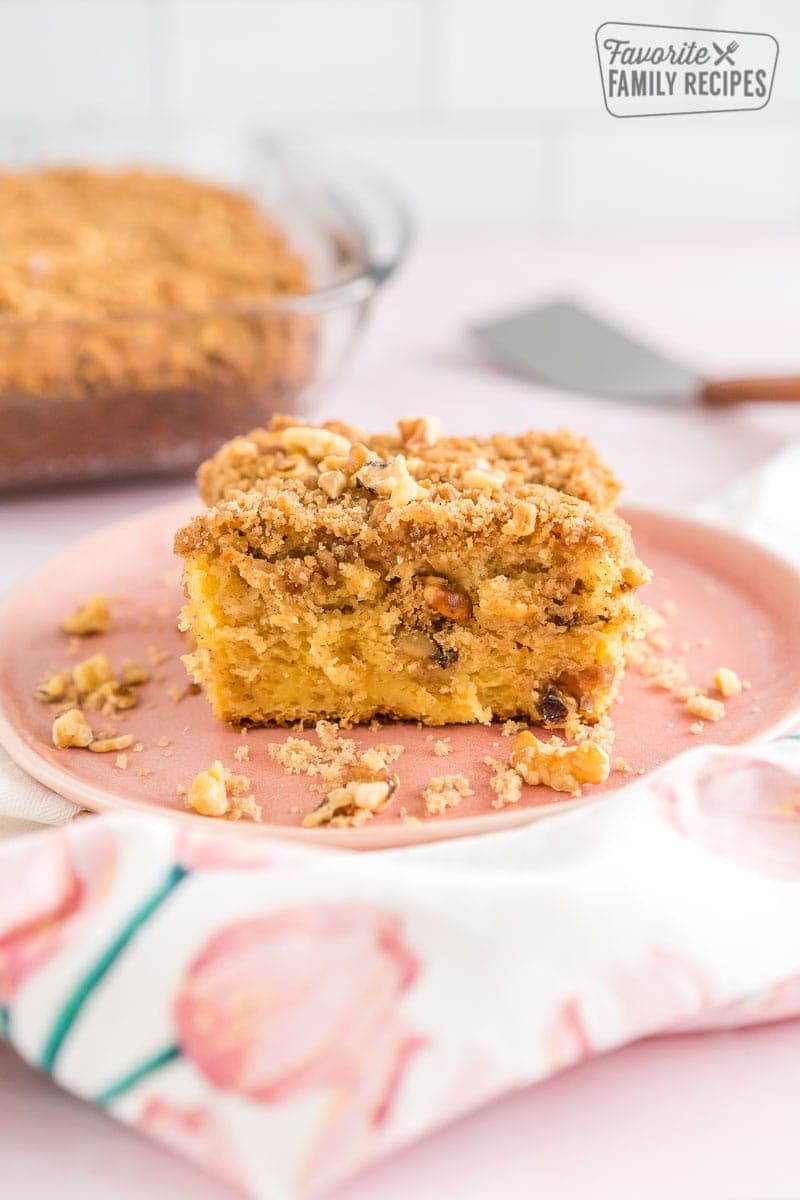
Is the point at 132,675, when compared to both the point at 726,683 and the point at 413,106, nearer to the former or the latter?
the point at 726,683

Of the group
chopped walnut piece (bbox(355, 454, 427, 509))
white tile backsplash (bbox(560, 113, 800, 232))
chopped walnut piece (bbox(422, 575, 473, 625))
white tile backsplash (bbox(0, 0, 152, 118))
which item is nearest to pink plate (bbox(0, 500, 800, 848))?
chopped walnut piece (bbox(422, 575, 473, 625))

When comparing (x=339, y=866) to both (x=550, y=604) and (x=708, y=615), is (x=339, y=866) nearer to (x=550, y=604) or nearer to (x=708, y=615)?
(x=550, y=604)

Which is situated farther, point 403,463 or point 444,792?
point 403,463

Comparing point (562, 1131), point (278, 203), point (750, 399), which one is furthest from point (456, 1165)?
point (278, 203)

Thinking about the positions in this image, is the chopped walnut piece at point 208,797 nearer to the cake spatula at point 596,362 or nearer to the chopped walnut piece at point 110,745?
the chopped walnut piece at point 110,745

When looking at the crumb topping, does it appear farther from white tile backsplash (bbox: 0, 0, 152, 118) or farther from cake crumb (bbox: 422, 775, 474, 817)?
white tile backsplash (bbox: 0, 0, 152, 118)

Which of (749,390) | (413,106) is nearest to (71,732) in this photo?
(749,390)
